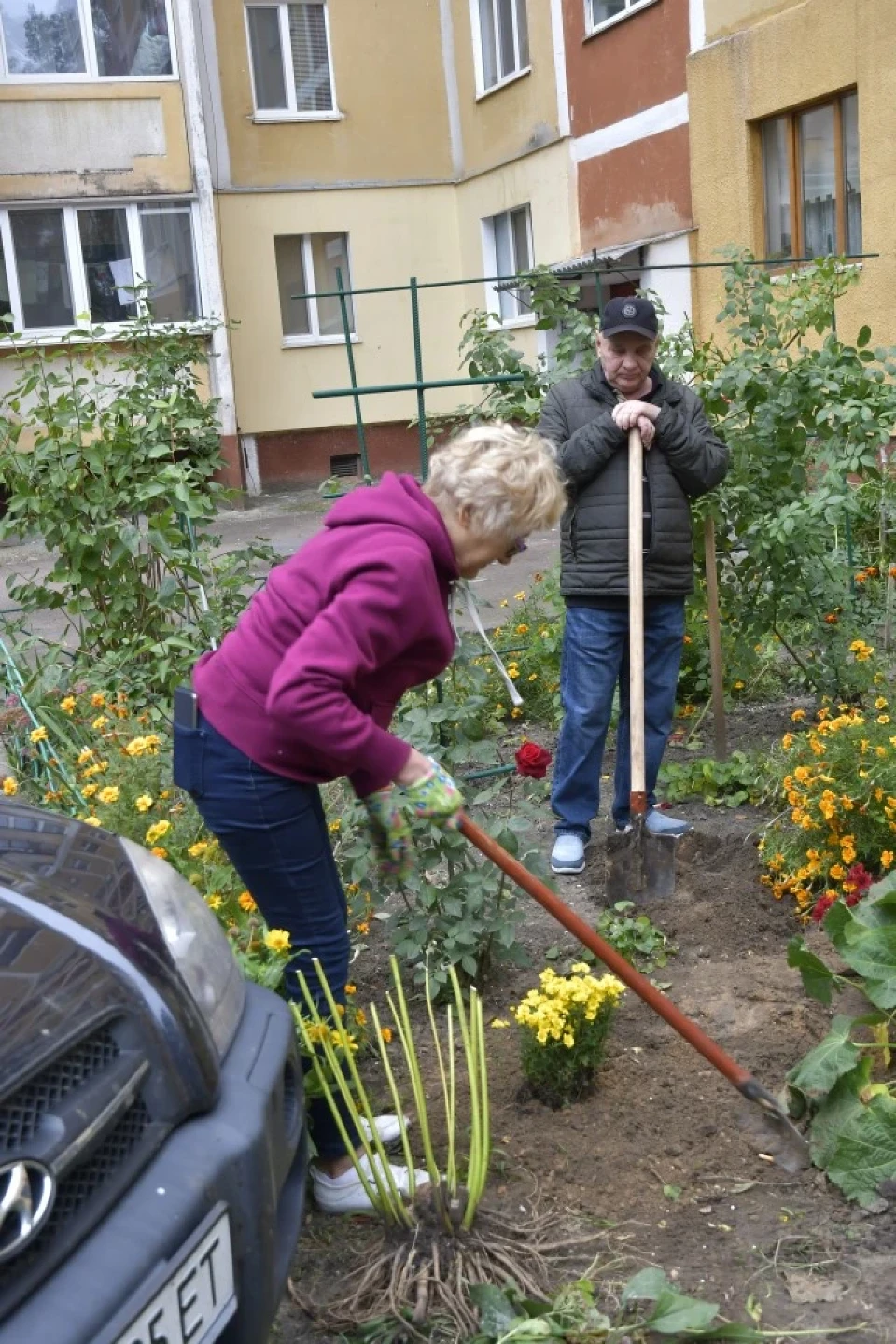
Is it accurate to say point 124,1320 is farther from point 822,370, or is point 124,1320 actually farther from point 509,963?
point 822,370

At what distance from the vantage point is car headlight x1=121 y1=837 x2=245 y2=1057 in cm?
195

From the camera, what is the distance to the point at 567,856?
13.9 feet

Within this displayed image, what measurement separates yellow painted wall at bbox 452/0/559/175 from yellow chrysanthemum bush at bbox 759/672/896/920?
43.7ft

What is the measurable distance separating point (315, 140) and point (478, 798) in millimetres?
16259

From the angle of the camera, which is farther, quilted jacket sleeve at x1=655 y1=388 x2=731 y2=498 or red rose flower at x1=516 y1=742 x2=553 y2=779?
quilted jacket sleeve at x1=655 y1=388 x2=731 y2=498

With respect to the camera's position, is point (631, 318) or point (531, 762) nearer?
point (531, 762)

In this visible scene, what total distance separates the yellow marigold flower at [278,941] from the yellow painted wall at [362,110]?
54.5 ft

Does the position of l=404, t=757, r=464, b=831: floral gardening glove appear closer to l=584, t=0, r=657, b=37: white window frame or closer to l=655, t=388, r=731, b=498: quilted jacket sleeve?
l=655, t=388, r=731, b=498: quilted jacket sleeve

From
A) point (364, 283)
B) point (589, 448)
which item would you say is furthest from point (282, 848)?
point (364, 283)

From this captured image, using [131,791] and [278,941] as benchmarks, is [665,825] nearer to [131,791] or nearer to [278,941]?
[131,791]

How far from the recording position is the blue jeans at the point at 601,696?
425cm

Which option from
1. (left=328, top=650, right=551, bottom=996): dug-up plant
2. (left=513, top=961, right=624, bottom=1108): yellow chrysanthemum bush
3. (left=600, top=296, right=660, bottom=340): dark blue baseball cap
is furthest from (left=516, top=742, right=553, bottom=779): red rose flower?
(left=600, top=296, right=660, bottom=340): dark blue baseball cap

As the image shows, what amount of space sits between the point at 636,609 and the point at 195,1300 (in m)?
2.76

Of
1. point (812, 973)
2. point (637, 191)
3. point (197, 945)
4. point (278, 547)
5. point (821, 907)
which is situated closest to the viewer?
point (197, 945)
